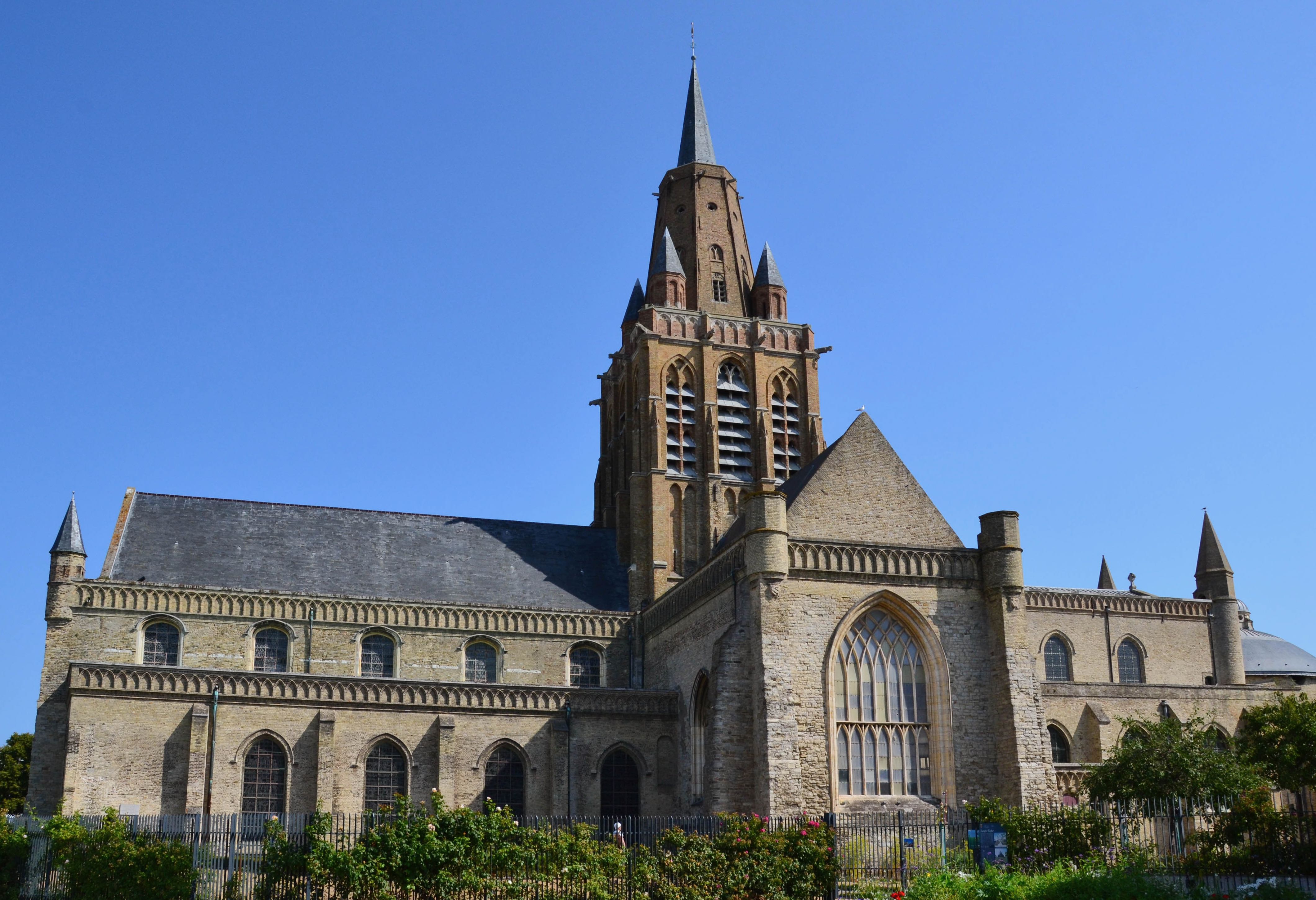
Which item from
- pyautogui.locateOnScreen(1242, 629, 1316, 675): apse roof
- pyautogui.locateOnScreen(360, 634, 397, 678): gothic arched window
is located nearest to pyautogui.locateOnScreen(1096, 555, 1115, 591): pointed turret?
pyautogui.locateOnScreen(1242, 629, 1316, 675): apse roof

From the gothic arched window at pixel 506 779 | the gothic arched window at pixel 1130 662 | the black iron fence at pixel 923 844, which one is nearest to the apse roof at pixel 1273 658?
the gothic arched window at pixel 1130 662

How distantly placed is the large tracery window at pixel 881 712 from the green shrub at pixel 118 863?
16.2 metres

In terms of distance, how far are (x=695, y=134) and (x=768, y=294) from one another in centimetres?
809

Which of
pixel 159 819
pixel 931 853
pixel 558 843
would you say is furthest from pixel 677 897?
pixel 159 819

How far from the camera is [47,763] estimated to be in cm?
3650

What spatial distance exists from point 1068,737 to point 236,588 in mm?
27044

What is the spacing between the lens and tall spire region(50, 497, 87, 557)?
3956cm

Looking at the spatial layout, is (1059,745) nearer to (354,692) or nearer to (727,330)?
(727,330)

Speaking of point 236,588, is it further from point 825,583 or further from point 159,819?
point 825,583

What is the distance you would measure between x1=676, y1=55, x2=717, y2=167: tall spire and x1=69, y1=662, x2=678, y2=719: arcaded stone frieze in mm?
23257

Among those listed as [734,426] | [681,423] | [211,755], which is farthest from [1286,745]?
[211,755]

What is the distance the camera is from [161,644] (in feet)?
131

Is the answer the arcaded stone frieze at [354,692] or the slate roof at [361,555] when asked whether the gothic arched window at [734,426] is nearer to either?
the slate roof at [361,555]

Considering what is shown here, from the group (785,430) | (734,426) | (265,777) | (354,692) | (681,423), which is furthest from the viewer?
(785,430)
